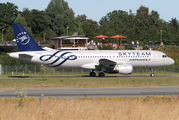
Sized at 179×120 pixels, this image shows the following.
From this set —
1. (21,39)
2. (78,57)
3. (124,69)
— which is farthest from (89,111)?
(21,39)

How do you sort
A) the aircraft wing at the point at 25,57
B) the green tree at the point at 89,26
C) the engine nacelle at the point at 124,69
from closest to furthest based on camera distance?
the engine nacelle at the point at 124,69 < the aircraft wing at the point at 25,57 < the green tree at the point at 89,26

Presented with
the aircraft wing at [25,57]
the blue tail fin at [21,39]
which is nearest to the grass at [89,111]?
the aircraft wing at [25,57]

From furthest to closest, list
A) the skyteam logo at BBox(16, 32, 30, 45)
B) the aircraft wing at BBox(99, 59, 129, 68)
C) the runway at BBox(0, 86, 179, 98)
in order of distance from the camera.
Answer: the skyteam logo at BBox(16, 32, 30, 45), the aircraft wing at BBox(99, 59, 129, 68), the runway at BBox(0, 86, 179, 98)

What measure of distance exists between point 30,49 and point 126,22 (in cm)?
13491

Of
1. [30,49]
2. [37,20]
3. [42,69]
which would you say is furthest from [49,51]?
[37,20]

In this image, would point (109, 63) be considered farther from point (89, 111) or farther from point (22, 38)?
point (89, 111)

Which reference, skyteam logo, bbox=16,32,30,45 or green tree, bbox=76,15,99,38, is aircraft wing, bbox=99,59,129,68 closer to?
skyteam logo, bbox=16,32,30,45

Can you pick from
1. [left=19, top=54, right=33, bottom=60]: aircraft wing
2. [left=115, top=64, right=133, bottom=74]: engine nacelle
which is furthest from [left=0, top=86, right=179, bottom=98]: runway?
[left=19, top=54, right=33, bottom=60]: aircraft wing

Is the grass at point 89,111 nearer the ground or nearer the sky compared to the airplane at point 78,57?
nearer the ground

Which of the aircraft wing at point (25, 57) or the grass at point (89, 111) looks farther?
the aircraft wing at point (25, 57)

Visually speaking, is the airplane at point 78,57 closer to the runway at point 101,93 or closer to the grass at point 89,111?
the runway at point 101,93

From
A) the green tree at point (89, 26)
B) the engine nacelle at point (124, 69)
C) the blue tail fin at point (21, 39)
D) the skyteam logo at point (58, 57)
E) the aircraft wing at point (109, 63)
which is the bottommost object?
the engine nacelle at point (124, 69)

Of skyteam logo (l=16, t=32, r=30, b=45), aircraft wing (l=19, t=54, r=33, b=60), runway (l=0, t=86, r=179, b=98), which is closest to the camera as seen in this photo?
runway (l=0, t=86, r=179, b=98)

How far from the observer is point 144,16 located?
153m
